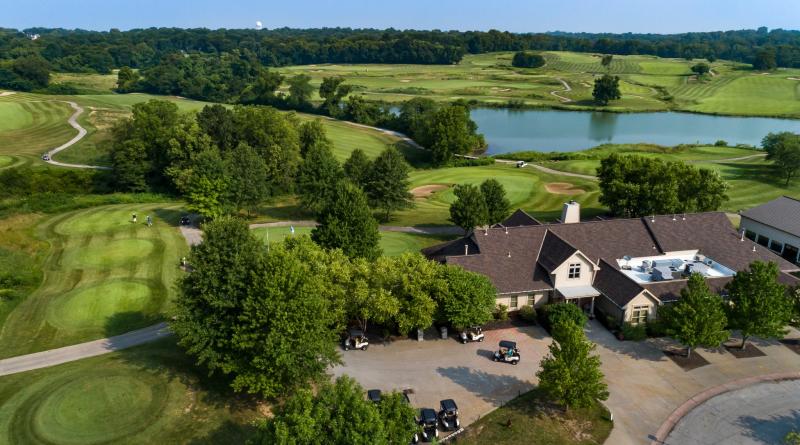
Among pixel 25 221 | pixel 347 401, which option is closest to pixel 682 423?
pixel 347 401

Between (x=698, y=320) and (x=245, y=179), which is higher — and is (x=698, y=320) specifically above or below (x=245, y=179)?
below

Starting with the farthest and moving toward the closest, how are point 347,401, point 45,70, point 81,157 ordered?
point 45,70 → point 81,157 → point 347,401

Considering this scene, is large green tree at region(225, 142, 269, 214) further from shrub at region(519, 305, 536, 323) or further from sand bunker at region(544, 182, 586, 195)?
sand bunker at region(544, 182, 586, 195)

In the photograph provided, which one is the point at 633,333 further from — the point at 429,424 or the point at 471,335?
the point at 429,424

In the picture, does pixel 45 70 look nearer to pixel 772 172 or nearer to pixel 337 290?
pixel 337 290

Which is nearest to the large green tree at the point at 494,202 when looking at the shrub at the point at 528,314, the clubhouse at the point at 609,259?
the clubhouse at the point at 609,259

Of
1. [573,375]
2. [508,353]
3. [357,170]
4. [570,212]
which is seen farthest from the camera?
[357,170]

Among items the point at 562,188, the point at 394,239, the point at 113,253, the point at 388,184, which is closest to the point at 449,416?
the point at 394,239

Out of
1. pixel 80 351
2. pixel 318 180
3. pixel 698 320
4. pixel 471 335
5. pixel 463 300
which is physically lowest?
pixel 80 351
